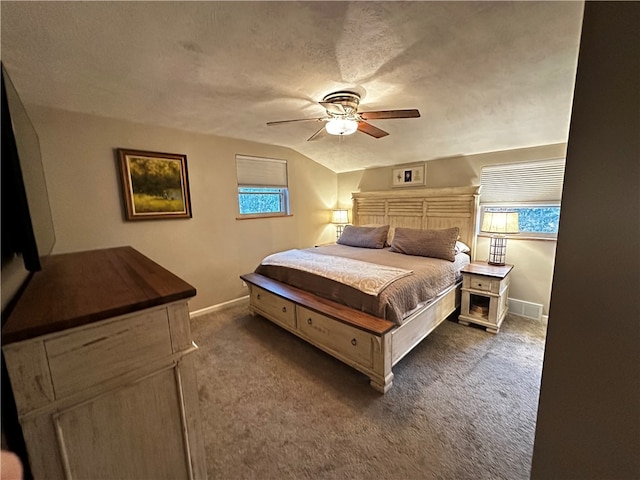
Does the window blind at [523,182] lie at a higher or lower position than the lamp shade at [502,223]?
higher

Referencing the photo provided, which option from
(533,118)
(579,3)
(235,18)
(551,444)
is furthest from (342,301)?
(533,118)

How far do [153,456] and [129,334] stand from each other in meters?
0.48

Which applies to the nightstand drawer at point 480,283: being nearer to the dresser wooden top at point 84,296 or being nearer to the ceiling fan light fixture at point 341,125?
the ceiling fan light fixture at point 341,125

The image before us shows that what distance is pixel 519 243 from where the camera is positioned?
10.0ft

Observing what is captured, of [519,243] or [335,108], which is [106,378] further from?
[519,243]

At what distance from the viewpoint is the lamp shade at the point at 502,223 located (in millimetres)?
2770

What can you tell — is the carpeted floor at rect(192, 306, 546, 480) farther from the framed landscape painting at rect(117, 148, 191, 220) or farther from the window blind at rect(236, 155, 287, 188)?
the window blind at rect(236, 155, 287, 188)

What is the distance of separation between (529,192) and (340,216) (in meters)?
2.65

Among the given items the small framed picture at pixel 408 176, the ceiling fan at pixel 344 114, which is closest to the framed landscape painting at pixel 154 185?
the ceiling fan at pixel 344 114

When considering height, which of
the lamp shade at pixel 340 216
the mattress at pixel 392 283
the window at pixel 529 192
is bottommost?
the mattress at pixel 392 283

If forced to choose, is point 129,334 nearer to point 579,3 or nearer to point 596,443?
point 596,443

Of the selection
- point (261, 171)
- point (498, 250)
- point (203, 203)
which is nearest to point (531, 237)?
point (498, 250)

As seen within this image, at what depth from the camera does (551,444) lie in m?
0.83

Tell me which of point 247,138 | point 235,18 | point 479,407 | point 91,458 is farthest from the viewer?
point 247,138
